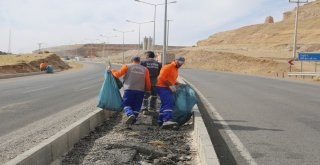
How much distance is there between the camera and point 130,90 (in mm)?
10664

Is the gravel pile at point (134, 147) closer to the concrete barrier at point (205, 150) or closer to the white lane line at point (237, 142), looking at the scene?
the concrete barrier at point (205, 150)

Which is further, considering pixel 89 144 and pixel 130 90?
pixel 130 90

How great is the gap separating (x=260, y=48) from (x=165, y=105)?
103417 millimetres

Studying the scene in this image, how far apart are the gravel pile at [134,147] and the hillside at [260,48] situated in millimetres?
49701

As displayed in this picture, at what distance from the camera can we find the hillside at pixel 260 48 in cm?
7043

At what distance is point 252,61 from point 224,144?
230 feet

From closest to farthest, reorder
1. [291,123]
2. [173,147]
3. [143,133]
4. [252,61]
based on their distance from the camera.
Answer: [173,147] → [143,133] → [291,123] → [252,61]

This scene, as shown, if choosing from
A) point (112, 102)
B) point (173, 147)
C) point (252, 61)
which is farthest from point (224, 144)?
point (252, 61)

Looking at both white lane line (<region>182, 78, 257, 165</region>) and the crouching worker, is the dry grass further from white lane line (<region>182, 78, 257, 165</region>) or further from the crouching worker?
the crouching worker

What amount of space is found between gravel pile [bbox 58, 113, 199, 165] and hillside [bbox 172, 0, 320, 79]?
49.7 meters

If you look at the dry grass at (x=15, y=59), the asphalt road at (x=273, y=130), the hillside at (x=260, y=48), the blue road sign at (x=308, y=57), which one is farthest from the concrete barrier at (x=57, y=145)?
the hillside at (x=260, y=48)

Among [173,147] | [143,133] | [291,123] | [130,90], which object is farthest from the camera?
[291,123]

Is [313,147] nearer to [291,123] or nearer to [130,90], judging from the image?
[291,123]

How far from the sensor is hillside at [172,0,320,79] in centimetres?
7043
